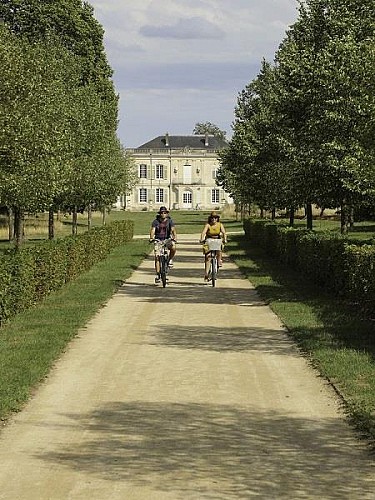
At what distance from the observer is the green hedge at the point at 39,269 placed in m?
14.9

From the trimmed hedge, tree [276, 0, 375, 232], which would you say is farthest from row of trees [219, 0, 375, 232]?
the trimmed hedge

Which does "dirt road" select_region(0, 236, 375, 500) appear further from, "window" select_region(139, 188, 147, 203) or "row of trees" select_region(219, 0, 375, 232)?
"window" select_region(139, 188, 147, 203)

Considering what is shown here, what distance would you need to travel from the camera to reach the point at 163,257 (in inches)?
874

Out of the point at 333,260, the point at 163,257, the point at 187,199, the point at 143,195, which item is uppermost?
the point at 143,195

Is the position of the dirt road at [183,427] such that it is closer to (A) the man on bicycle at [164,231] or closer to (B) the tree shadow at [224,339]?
(B) the tree shadow at [224,339]

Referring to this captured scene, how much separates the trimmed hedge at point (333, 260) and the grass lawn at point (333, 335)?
300 millimetres

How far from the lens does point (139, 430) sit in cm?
768

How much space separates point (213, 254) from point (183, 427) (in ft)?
49.0

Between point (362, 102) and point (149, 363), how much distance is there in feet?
27.7

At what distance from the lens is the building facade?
127875 mm

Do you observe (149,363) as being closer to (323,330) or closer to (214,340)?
(214,340)

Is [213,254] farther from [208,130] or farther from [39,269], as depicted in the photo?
[208,130]

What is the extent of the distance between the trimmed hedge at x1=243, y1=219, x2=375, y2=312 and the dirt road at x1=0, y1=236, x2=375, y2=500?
2.11 metres

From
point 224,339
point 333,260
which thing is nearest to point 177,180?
point 333,260
